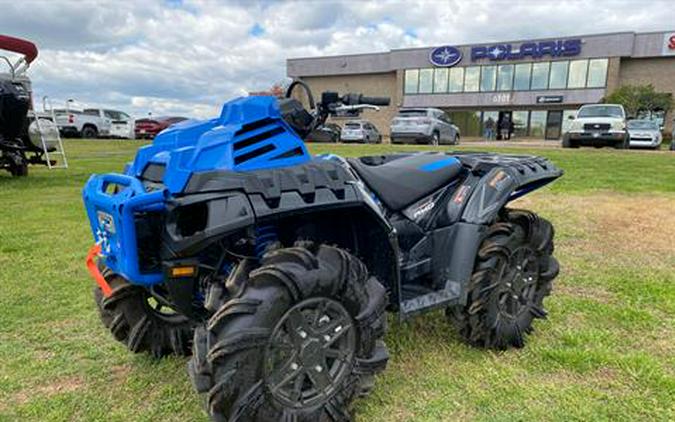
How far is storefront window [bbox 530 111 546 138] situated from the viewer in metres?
39.7

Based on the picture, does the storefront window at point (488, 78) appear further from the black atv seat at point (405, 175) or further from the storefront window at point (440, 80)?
the black atv seat at point (405, 175)

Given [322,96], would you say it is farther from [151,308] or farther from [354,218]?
[151,308]

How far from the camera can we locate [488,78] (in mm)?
40344

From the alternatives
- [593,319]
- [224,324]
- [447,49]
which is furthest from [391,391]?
[447,49]

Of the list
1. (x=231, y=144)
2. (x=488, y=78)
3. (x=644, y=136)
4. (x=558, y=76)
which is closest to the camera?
(x=231, y=144)

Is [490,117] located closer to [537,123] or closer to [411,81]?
[537,123]

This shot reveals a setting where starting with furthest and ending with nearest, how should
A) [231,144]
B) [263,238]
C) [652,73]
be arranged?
[652,73], [263,238], [231,144]

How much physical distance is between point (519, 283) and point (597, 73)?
39610mm

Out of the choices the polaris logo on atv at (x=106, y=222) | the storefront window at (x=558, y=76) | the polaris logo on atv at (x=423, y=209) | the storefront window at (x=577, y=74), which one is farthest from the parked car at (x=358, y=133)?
the polaris logo on atv at (x=106, y=222)

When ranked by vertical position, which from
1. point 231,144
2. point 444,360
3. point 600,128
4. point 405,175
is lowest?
point 444,360

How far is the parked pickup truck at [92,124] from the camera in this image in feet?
86.5

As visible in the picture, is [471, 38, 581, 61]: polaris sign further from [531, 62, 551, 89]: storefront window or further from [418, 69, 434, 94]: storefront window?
[418, 69, 434, 94]: storefront window

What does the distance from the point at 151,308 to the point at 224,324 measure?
110 cm

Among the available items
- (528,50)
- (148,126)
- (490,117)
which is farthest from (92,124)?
(528,50)
